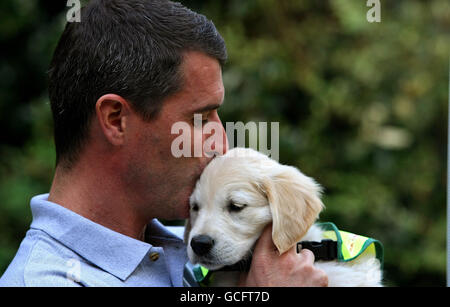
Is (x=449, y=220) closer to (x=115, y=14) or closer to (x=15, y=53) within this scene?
(x=115, y=14)

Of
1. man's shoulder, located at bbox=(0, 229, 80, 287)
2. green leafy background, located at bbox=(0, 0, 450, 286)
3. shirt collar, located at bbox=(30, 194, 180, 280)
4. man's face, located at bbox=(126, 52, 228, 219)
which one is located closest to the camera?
man's shoulder, located at bbox=(0, 229, 80, 287)

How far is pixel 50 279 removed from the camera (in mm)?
1965

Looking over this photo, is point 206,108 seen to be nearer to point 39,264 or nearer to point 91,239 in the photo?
point 91,239

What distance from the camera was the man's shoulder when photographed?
1954mm

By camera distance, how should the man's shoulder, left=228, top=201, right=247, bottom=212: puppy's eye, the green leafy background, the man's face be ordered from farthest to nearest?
1. the green leafy background
2. left=228, top=201, right=247, bottom=212: puppy's eye
3. the man's face
4. the man's shoulder

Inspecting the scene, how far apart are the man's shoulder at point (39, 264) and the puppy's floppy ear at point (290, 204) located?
2.69 ft

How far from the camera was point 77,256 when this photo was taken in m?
2.16

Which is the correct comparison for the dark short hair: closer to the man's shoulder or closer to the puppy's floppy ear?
the man's shoulder

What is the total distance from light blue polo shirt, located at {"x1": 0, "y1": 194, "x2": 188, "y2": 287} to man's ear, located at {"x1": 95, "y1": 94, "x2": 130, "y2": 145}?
1.09 feet

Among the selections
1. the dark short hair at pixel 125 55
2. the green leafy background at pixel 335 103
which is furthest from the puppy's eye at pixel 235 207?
the green leafy background at pixel 335 103

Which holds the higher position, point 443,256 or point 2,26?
point 2,26

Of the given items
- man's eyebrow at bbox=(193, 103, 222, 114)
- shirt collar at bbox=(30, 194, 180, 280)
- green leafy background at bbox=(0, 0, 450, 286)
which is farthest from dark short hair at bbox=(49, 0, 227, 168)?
green leafy background at bbox=(0, 0, 450, 286)

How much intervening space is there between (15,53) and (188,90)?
4.57 m
